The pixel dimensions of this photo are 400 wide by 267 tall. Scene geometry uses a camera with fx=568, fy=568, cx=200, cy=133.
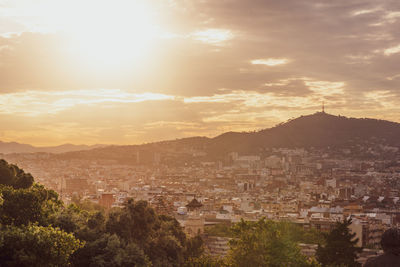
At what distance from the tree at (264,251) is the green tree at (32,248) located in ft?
23.4

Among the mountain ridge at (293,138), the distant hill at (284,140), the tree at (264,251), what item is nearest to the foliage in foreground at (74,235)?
the tree at (264,251)

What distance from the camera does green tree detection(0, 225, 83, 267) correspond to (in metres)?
12.0

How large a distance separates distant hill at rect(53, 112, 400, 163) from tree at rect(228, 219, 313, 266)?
111 m

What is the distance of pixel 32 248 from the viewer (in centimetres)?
1224

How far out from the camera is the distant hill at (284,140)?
13162 cm

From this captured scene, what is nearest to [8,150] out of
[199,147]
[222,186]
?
[199,147]

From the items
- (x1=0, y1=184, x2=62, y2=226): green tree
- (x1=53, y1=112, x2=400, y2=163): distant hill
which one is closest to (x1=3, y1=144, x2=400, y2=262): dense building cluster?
(x1=53, y1=112, x2=400, y2=163): distant hill

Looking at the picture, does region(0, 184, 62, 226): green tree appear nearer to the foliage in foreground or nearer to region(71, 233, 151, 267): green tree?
the foliage in foreground

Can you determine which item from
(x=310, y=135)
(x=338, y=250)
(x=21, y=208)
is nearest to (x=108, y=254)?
(x=21, y=208)

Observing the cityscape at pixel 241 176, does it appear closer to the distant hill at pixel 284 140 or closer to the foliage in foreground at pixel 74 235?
the distant hill at pixel 284 140

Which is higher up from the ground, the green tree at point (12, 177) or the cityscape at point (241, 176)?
the green tree at point (12, 177)

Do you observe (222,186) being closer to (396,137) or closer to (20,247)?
(396,137)

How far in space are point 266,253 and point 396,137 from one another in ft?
396

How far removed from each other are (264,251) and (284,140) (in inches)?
4733
